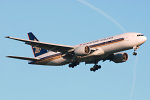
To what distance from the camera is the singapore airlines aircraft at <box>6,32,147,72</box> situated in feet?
189

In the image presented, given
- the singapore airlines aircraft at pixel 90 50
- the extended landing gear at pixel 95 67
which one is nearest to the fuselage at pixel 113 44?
the singapore airlines aircraft at pixel 90 50

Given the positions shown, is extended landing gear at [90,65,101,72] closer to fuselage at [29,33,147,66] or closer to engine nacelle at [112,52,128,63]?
engine nacelle at [112,52,128,63]

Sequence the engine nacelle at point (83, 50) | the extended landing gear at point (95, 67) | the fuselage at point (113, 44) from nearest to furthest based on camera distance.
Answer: the fuselage at point (113, 44), the engine nacelle at point (83, 50), the extended landing gear at point (95, 67)

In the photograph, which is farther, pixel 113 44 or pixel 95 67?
pixel 95 67

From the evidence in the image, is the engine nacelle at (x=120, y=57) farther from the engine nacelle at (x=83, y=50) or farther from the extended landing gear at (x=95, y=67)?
the engine nacelle at (x=83, y=50)

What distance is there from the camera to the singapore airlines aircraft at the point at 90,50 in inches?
2263

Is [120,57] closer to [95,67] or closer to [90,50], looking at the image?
[95,67]

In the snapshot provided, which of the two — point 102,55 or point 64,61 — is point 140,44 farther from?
point 64,61

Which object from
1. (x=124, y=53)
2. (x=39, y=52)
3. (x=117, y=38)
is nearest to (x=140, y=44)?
(x=117, y=38)

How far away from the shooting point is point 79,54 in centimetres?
5847

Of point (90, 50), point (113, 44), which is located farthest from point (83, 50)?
point (113, 44)

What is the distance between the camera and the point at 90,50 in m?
58.4

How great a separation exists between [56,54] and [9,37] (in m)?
13.9

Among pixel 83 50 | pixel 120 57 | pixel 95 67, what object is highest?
pixel 120 57
